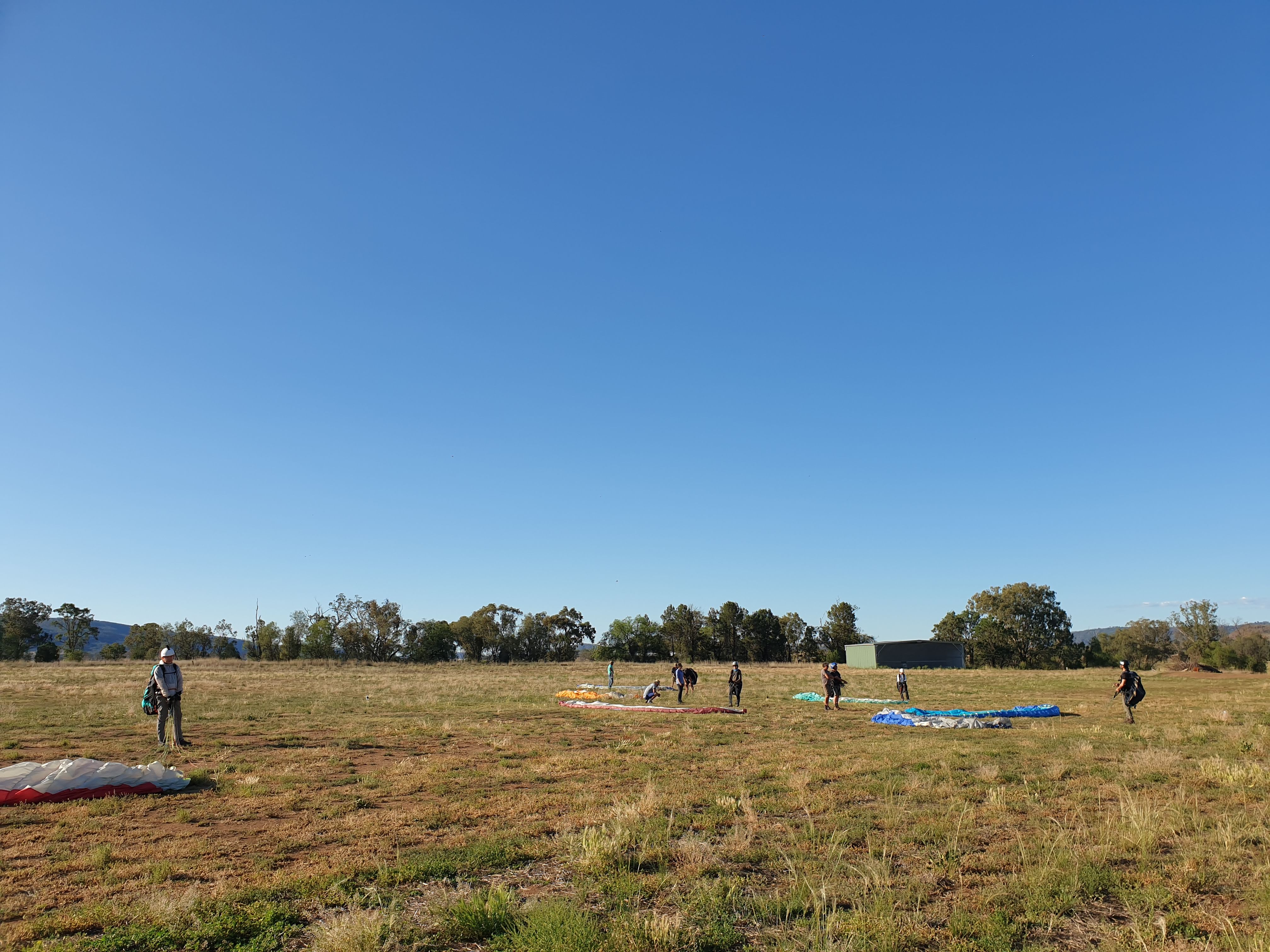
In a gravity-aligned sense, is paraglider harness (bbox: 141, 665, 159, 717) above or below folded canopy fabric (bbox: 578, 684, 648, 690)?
above

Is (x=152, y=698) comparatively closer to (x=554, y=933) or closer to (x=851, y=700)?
(x=554, y=933)

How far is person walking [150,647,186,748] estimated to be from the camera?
15.8 m

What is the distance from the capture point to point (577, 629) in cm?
13562

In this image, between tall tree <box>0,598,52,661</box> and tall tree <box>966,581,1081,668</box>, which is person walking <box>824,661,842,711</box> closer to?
tall tree <box>966,581,1081,668</box>

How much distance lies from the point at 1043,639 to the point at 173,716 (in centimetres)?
11418

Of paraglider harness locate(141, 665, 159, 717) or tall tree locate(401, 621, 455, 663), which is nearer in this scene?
paraglider harness locate(141, 665, 159, 717)

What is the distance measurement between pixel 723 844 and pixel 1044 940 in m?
3.66

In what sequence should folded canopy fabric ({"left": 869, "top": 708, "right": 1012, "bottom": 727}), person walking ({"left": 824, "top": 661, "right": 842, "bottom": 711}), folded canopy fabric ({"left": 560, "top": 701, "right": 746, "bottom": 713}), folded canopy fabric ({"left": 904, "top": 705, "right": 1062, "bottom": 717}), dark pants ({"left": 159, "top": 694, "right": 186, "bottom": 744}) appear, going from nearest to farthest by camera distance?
1. dark pants ({"left": 159, "top": 694, "right": 186, "bottom": 744})
2. folded canopy fabric ({"left": 869, "top": 708, "right": 1012, "bottom": 727})
3. folded canopy fabric ({"left": 904, "top": 705, "right": 1062, "bottom": 717})
4. folded canopy fabric ({"left": 560, "top": 701, "right": 746, "bottom": 713})
5. person walking ({"left": 824, "top": 661, "right": 842, "bottom": 711})

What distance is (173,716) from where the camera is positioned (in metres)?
16.6

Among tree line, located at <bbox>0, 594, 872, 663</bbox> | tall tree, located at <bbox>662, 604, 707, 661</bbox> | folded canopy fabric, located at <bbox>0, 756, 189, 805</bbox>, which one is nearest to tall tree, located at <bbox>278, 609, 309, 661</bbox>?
tree line, located at <bbox>0, 594, 872, 663</bbox>

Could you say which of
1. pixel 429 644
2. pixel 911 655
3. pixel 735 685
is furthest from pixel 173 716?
pixel 429 644

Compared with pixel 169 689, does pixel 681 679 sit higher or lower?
lower

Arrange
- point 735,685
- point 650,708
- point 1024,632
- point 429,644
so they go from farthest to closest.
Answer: point 429,644 → point 1024,632 → point 735,685 → point 650,708

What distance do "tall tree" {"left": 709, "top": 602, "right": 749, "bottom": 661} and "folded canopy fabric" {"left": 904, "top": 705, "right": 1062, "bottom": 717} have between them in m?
100
